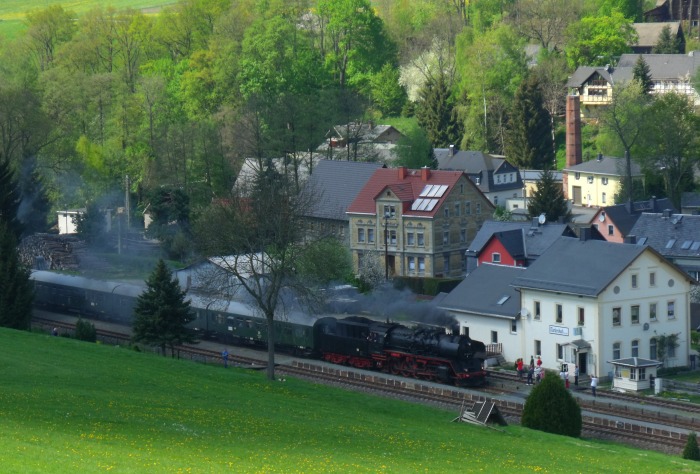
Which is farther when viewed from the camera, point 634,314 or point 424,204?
point 424,204

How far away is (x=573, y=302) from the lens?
66938 mm

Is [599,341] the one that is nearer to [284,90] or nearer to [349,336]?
[349,336]

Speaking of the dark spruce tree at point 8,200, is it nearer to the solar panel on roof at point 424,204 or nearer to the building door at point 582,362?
the solar panel on roof at point 424,204

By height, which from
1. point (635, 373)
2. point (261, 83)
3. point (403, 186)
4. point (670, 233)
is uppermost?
point (261, 83)

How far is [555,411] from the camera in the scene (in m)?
52.5

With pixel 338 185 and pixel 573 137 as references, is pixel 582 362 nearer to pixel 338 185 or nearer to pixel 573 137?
pixel 338 185

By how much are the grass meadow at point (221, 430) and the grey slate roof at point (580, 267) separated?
45.0 feet

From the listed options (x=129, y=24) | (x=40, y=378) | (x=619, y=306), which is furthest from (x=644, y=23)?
(x=40, y=378)

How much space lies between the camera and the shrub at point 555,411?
52469mm

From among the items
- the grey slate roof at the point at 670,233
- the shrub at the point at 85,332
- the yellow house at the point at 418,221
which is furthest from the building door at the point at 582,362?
the yellow house at the point at 418,221

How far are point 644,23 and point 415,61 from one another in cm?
2909

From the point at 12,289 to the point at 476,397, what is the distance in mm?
25716

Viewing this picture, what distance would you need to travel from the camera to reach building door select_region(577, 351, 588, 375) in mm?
66375

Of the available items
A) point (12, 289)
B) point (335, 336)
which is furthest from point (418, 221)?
point (12, 289)
